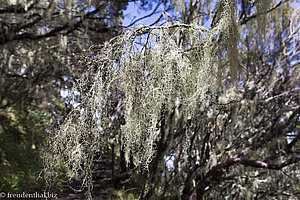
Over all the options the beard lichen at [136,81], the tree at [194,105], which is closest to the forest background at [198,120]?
the tree at [194,105]

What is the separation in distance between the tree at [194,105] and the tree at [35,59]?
1.18m

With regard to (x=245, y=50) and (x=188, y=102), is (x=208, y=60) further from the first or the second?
(x=245, y=50)

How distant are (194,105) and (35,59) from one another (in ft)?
15.2

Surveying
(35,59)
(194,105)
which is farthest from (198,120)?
(35,59)

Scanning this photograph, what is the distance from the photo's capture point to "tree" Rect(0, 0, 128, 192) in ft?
12.7

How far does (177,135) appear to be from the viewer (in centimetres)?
322

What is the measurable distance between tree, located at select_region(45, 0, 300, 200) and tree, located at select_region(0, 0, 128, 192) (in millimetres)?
1180

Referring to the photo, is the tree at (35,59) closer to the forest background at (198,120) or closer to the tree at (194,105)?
the forest background at (198,120)

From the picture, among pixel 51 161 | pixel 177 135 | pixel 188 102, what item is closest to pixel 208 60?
pixel 188 102

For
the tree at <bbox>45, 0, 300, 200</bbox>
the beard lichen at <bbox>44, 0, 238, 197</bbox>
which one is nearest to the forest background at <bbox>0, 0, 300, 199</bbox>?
the tree at <bbox>45, 0, 300, 200</bbox>

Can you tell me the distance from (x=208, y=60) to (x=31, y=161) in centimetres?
512

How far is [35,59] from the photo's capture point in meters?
5.07

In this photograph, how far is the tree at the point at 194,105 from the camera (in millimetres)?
1332

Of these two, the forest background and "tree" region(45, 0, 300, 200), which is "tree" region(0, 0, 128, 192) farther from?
"tree" region(45, 0, 300, 200)
